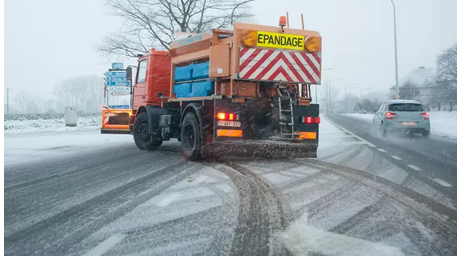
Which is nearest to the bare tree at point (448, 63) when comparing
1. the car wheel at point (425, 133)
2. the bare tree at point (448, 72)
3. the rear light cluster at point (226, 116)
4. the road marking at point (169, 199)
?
the bare tree at point (448, 72)

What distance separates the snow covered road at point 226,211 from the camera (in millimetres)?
3760

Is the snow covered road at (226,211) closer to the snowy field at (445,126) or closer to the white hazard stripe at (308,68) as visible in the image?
the white hazard stripe at (308,68)

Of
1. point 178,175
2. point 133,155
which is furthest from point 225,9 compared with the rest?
point 178,175

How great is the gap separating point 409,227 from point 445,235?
0.34 m

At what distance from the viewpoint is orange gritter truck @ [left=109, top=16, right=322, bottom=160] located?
9.04 m

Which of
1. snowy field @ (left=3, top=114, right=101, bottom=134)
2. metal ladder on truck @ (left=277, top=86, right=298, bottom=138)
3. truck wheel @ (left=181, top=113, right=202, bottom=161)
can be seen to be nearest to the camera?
metal ladder on truck @ (left=277, top=86, right=298, bottom=138)

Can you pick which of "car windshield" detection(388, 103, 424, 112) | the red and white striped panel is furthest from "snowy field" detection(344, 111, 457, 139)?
the red and white striped panel

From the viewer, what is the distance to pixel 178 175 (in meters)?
7.57

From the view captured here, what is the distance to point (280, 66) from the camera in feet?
30.7

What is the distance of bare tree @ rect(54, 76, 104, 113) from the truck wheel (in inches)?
3702

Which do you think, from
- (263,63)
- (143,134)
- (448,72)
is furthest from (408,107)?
(448,72)

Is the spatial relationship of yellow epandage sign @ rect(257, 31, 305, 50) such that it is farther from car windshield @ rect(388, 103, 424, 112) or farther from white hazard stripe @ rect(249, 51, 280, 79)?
car windshield @ rect(388, 103, 424, 112)

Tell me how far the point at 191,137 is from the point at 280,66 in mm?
2551

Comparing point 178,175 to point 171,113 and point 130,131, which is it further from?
point 130,131
